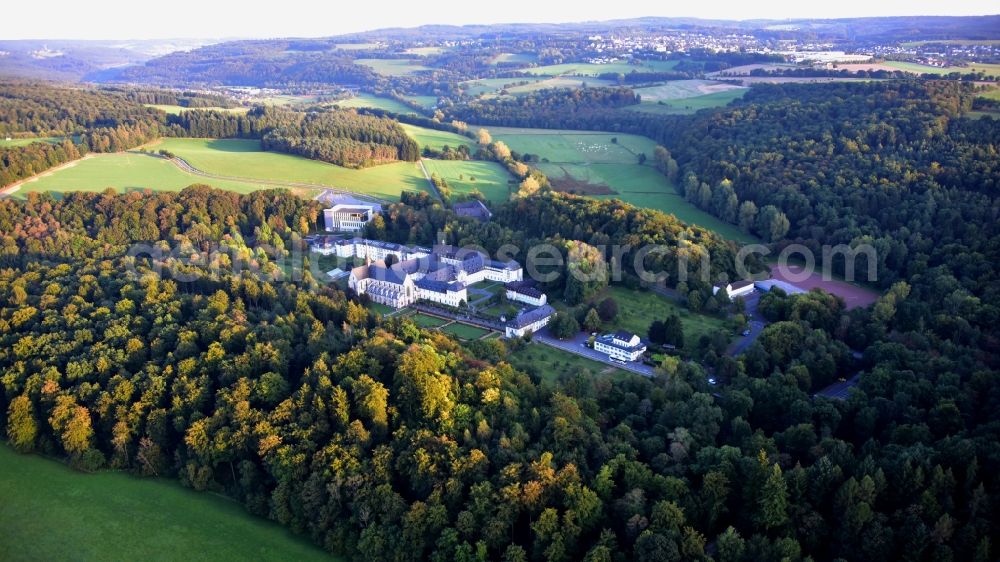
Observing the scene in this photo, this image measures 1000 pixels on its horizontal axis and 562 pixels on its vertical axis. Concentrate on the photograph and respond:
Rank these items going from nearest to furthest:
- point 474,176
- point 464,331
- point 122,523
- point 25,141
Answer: point 122,523 → point 464,331 → point 474,176 → point 25,141

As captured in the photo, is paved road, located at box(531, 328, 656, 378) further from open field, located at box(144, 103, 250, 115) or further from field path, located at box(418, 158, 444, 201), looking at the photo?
open field, located at box(144, 103, 250, 115)

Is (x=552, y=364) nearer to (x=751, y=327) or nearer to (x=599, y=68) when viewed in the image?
(x=751, y=327)

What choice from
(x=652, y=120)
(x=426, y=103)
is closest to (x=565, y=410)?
(x=652, y=120)

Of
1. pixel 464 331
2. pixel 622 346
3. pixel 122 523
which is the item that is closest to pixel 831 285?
pixel 622 346

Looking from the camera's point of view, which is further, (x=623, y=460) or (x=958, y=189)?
(x=958, y=189)

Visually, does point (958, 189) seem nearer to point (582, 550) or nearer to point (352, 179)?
point (582, 550)

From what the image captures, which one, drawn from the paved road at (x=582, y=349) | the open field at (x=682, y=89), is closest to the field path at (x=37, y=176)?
the paved road at (x=582, y=349)

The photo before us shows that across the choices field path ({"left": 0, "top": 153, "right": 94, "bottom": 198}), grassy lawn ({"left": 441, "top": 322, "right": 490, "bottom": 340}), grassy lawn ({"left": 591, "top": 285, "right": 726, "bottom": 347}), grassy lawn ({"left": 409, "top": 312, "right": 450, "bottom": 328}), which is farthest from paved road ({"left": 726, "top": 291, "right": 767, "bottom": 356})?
field path ({"left": 0, "top": 153, "right": 94, "bottom": 198})
